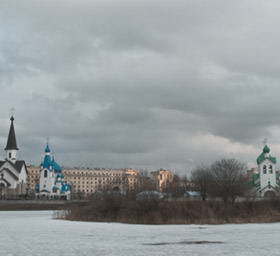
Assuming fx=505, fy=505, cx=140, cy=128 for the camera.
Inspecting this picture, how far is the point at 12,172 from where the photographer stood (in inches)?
4547

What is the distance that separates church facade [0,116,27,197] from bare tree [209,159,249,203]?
1787 inches

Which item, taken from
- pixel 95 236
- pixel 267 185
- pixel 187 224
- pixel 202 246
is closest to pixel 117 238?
pixel 95 236

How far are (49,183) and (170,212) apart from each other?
7565 cm

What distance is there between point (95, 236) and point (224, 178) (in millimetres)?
62914

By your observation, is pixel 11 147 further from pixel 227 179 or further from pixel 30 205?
pixel 227 179

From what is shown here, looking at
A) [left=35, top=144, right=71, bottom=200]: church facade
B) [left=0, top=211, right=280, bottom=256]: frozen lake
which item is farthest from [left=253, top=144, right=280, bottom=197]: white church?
[left=0, top=211, right=280, bottom=256]: frozen lake

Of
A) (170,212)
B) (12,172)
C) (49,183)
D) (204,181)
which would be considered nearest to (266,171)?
(204,181)

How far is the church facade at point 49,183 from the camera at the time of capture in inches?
4454

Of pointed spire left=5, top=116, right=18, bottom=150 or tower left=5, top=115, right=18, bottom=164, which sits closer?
pointed spire left=5, top=116, right=18, bottom=150

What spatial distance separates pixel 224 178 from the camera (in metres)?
88.2

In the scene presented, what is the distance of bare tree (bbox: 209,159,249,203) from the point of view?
259 ft

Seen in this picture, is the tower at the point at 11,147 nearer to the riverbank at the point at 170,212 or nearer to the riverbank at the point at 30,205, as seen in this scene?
the riverbank at the point at 30,205

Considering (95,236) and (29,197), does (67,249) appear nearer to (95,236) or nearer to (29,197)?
(95,236)

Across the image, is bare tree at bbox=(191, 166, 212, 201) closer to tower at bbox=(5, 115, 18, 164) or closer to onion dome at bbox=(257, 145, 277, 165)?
onion dome at bbox=(257, 145, 277, 165)
